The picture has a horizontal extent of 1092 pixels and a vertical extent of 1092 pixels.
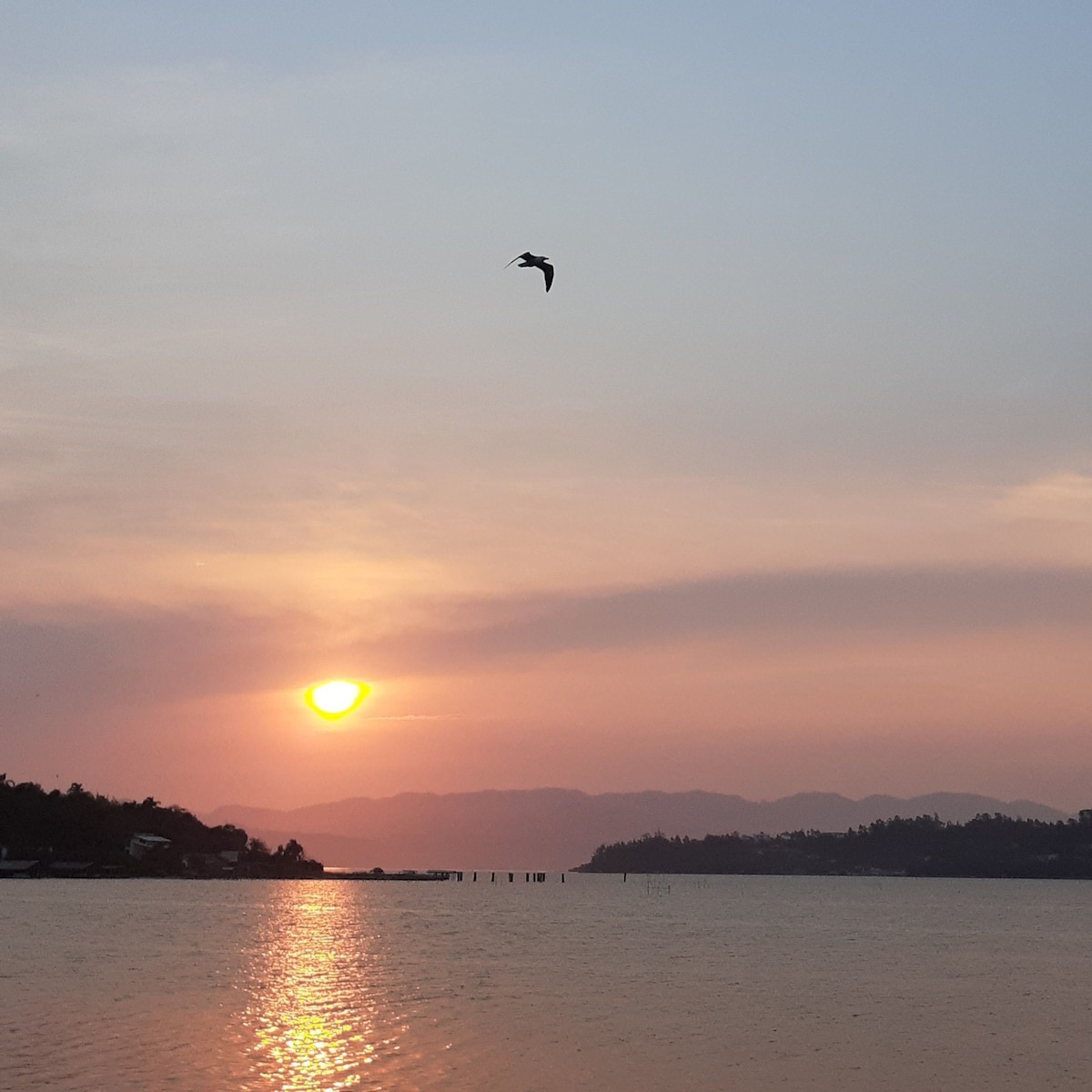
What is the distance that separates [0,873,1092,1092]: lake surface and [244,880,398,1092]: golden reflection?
166mm

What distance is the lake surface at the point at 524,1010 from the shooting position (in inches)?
1690

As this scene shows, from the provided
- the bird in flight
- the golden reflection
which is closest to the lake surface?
the golden reflection

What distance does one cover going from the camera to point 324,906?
562 ft

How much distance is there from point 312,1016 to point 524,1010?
8.73 m

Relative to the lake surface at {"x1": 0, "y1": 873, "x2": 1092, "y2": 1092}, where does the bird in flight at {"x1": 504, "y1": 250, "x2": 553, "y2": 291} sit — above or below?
above

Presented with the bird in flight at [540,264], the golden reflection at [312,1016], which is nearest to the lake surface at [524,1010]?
the golden reflection at [312,1016]

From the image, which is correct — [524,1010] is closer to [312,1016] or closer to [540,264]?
[312,1016]

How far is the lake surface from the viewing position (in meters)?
42.9

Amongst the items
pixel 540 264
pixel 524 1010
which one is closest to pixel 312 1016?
pixel 524 1010

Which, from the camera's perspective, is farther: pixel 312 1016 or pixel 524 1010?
pixel 524 1010

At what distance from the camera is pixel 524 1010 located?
58375 mm

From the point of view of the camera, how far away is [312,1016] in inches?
2174

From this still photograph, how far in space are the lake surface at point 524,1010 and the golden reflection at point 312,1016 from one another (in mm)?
166

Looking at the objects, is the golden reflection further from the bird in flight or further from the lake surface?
the bird in flight
